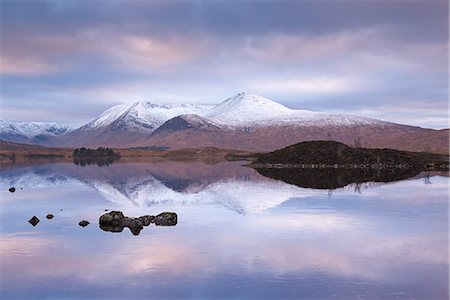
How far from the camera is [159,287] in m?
23.4

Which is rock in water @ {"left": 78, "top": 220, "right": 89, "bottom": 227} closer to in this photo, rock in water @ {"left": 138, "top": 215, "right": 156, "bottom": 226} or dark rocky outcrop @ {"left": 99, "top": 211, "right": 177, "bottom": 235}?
dark rocky outcrop @ {"left": 99, "top": 211, "right": 177, "bottom": 235}

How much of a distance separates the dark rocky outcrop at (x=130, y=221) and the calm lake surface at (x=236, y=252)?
2.66 feet

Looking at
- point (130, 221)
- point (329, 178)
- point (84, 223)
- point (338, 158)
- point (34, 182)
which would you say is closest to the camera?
point (130, 221)

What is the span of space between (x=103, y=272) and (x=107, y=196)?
138 feet

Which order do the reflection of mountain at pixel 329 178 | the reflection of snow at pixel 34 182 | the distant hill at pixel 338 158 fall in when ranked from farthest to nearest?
the distant hill at pixel 338 158 → the reflection of snow at pixel 34 182 → the reflection of mountain at pixel 329 178

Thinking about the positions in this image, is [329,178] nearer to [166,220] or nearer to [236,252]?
[166,220]

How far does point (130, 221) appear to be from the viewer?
41031 mm

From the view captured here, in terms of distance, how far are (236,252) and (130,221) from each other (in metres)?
13.6

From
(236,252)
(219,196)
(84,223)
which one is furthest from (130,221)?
(219,196)

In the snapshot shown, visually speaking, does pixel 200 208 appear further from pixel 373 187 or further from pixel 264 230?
pixel 373 187

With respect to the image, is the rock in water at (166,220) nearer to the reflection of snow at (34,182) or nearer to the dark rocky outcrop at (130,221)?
the dark rocky outcrop at (130,221)

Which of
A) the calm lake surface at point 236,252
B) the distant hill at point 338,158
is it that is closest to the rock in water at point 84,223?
the calm lake surface at point 236,252

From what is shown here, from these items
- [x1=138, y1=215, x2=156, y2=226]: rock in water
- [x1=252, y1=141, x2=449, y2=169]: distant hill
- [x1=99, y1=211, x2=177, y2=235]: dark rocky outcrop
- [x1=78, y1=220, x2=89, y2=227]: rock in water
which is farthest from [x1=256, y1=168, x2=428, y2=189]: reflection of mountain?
[x1=78, y1=220, x2=89, y2=227]: rock in water

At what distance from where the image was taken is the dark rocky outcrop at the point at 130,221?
4008 centimetres
